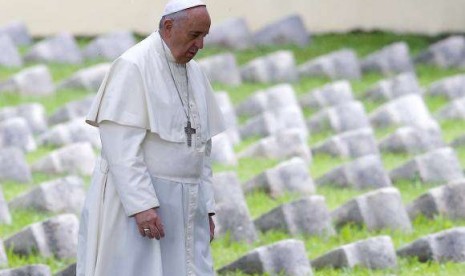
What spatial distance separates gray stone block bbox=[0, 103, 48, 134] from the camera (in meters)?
14.6

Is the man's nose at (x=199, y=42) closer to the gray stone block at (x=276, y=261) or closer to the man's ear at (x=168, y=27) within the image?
the man's ear at (x=168, y=27)

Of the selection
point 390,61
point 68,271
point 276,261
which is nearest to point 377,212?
point 276,261

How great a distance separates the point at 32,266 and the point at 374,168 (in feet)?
13.6

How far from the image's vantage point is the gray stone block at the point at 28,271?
9.51 m

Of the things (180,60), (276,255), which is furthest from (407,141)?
(180,60)

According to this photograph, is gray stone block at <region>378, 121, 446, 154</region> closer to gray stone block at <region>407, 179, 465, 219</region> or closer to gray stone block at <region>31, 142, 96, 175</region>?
gray stone block at <region>407, 179, 465, 219</region>

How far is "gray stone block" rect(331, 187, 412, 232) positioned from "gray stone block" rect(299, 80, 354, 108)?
4.32 m

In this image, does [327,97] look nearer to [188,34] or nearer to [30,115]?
[30,115]

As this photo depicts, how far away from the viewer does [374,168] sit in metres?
13.1

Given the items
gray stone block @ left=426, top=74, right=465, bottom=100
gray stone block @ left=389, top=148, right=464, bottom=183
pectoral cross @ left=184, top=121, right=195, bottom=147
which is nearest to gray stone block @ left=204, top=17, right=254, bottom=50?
gray stone block @ left=426, top=74, right=465, bottom=100

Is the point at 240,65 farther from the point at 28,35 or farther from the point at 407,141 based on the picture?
the point at 407,141

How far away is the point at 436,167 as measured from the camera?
43.6 ft

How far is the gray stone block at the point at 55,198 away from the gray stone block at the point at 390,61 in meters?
6.41

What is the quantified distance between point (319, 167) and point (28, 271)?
4762mm
